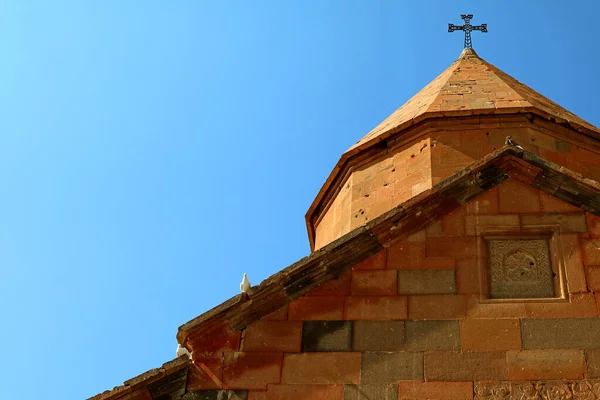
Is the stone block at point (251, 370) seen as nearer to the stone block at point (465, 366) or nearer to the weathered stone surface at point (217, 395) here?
the weathered stone surface at point (217, 395)

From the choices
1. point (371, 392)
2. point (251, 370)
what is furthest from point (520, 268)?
point (251, 370)

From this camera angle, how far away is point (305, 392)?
5938 millimetres

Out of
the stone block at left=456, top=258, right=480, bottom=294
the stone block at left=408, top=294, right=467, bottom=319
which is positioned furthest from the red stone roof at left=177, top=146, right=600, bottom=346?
the stone block at left=408, top=294, right=467, bottom=319

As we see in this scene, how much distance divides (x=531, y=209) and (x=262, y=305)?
7.08ft

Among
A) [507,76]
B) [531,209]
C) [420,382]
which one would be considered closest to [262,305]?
[420,382]

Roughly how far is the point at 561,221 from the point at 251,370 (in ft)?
8.33

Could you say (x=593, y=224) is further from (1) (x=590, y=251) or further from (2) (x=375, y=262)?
(2) (x=375, y=262)

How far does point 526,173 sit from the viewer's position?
22.3ft

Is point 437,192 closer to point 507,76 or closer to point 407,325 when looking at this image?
point 407,325

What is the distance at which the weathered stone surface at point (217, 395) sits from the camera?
6000 millimetres

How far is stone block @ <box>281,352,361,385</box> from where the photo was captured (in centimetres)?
599

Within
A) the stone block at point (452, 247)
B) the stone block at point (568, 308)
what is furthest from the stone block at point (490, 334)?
the stone block at point (452, 247)

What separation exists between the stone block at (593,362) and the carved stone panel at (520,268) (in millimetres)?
550

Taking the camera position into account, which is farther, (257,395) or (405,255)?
(405,255)
